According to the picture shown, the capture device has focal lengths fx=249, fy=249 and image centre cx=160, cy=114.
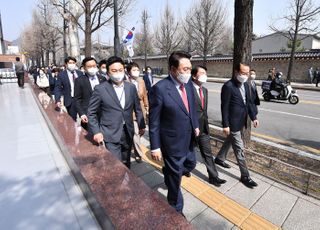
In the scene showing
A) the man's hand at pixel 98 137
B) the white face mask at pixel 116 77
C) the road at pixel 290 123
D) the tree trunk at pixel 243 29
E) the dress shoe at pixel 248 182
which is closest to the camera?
the man's hand at pixel 98 137

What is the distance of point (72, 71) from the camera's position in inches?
209

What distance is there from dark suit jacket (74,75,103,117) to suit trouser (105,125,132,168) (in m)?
1.13

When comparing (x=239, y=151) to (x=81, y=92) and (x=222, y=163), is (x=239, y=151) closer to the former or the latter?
(x=222, y=163)

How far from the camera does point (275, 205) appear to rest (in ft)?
10.1

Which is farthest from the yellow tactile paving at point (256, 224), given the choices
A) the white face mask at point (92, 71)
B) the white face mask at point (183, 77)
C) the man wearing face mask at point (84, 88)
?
the white face mask at point (92, 71)

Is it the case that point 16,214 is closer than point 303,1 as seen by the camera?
Yes

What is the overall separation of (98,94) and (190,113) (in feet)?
3.65

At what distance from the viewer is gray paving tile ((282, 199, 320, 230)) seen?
2.69 metres

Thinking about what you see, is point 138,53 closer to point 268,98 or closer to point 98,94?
point 268,98

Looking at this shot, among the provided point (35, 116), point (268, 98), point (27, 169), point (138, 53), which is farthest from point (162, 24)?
point (27, 169)

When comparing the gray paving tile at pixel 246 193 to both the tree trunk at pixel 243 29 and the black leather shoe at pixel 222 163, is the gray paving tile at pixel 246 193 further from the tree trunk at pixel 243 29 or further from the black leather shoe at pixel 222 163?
the tree trunk at pixel 243 29

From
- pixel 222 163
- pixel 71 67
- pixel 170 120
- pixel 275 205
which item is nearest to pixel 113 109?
pixel 170 120

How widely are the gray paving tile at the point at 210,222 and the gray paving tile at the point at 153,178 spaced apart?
36.6 inches

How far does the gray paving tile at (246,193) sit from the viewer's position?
3.16 m
